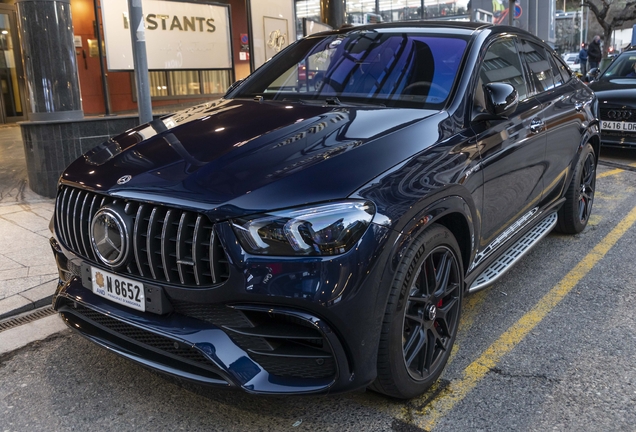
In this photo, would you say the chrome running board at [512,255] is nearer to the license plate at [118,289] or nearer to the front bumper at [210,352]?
the front bumper at [210,352]

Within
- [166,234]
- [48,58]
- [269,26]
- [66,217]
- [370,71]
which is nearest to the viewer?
[166,234]

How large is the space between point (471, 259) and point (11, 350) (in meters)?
2.62

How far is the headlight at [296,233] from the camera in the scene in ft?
7.54

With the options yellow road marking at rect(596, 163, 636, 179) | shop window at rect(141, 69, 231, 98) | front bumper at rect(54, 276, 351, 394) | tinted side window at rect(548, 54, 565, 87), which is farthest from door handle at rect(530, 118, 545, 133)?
shop window at rect(141, 69, 231, 98)

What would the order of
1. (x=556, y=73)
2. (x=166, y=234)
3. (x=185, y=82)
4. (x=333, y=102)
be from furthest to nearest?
(x=185, y=82) < (x=556, y=73) < (x=333, y=102) < (x=166, y=234)

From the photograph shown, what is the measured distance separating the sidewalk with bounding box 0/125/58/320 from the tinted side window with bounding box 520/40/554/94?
3.70 meters

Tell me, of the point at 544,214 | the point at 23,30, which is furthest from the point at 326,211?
the point at 23,30

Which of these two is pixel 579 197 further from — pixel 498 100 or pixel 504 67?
pixel 498 100

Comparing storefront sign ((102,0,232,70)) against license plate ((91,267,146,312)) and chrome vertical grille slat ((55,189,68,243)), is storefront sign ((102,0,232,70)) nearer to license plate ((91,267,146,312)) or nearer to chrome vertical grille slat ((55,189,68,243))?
chrome vertical grille slat ((55,189,68,243))

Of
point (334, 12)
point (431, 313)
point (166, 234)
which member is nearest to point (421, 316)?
point (431, 313)

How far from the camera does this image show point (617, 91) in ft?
28.4

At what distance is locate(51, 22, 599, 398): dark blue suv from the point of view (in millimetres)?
2316

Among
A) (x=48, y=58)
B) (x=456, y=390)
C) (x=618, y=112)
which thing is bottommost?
(x=456, y=390)

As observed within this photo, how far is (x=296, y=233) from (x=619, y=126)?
7652 mm
